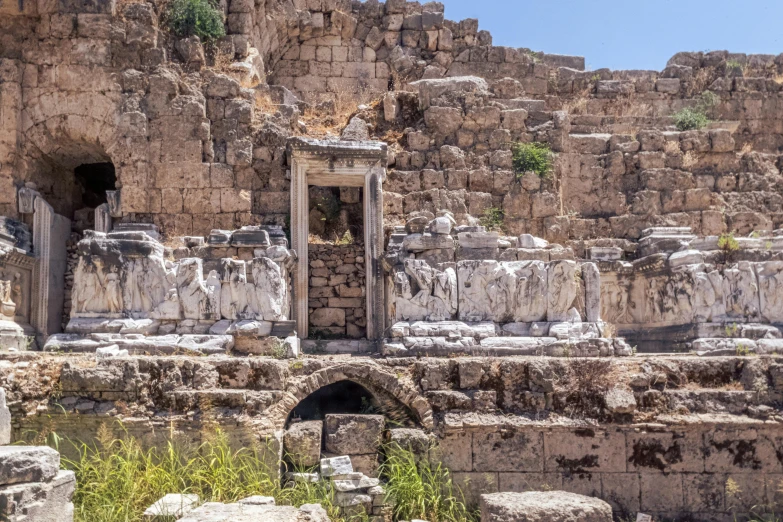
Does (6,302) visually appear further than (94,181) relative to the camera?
No

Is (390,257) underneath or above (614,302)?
above

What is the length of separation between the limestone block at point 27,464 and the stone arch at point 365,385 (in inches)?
93.6

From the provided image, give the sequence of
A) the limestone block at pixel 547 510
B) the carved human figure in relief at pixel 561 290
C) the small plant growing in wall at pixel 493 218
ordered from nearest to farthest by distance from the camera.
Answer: the limestone block at pixel 547 510 < the carved human figure in relief at pixel 561 290 < the small plant growing in wall at pixel 493 218

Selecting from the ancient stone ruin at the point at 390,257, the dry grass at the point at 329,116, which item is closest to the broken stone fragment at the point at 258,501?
the ancient stone ruin at the point at 390,257

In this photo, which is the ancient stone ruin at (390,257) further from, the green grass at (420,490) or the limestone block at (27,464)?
the green grass at (420,490)

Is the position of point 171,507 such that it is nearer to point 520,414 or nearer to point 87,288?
point 520,414

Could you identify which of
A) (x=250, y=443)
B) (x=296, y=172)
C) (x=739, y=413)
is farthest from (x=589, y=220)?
(x=250, y=443)

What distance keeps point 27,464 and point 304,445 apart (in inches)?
104

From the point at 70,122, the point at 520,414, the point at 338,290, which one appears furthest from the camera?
the point at 70,122

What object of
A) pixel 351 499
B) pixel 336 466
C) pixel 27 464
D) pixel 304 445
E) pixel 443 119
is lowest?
pixel 351 499

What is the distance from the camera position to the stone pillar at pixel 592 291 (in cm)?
938

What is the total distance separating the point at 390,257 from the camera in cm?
966

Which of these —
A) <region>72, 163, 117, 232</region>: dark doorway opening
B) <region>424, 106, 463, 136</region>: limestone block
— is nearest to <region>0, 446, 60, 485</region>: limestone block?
<region>424, 106, 463, 136</region>: limestone block

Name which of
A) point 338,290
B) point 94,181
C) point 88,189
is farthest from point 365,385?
point 94,181
